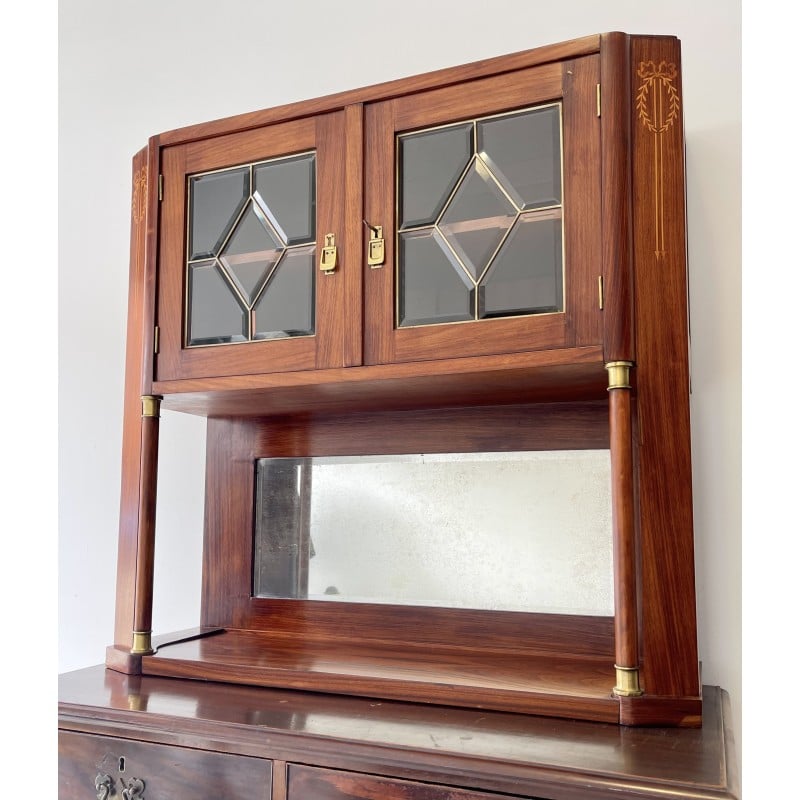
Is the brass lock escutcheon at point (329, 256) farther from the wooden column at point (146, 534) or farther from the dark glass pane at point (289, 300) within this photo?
the wooden column at point (146, 534)

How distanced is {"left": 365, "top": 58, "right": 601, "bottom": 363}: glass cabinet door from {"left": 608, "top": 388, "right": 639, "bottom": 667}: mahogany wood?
0.12m

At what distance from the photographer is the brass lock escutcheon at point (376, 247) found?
135 centimetres

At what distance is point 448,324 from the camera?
4.26 feet

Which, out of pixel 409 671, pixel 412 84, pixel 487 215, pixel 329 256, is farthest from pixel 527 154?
pixel 409 671

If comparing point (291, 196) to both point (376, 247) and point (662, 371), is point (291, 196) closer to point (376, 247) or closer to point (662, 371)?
point (376, 247)

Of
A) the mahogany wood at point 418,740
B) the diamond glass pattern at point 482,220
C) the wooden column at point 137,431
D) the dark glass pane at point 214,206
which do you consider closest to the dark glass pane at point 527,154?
the diamond glass pattern at point 482,220

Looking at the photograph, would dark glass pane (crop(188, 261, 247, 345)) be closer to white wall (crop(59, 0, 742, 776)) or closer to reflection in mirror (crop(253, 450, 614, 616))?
reflection in mirror (crop(253, 450, 614, 616))

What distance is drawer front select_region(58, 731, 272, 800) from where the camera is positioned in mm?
1199
